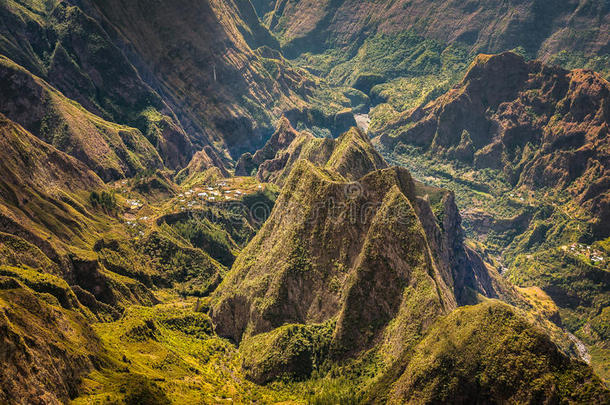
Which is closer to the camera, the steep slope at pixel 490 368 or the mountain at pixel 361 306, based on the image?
the steep slope at pixel 490 368

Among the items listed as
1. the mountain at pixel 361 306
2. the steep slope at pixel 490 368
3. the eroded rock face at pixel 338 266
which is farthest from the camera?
the eroded rock face at pixel 338 266

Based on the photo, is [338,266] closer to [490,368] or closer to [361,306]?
[361,306]

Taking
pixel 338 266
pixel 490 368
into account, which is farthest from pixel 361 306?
pixel 490 368

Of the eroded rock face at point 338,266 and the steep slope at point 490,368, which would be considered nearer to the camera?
the steep slope at point 490,368

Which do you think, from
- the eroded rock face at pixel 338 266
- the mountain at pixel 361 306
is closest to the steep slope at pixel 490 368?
the mountain at pixel 361 306

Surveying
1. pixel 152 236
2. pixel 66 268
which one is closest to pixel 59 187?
pixel 152 236

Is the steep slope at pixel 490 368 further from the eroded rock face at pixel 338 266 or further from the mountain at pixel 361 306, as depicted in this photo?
the eroded rock face at pixel 338 266

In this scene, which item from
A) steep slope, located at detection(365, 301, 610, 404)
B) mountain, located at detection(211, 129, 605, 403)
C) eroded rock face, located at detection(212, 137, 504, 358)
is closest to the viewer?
steep slope, located at detection(365, 301, 610, 404)

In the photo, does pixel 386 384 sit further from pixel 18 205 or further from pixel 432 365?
pixel 18 205

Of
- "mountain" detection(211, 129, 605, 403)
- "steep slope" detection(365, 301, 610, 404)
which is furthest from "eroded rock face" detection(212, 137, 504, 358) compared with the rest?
"steep slope" detection(365, 301, 610, 404)

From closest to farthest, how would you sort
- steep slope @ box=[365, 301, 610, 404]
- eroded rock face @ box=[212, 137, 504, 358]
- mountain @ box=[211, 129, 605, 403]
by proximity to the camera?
steep slope @ box=[365, 301, 610, 404] < mountain @ box=[211, 129, 605, 403] < eroded rock face @ box=[212, 137, 504, 358]

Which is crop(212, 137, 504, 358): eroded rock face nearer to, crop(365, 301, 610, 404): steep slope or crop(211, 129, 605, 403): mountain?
crop(211, 129, 605, 403): mountain

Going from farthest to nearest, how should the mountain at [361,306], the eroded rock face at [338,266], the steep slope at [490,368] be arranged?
the eroded rock face at [338,266], the mountain at [361,306], the steep slope at [490,368]
